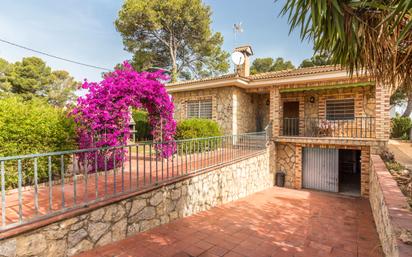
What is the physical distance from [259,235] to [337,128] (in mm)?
8525

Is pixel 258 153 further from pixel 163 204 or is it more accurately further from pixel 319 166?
pixel 163 204

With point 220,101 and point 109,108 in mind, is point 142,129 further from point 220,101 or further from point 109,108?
point 109,108

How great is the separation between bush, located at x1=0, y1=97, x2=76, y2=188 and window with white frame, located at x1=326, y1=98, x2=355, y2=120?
37.4 feet

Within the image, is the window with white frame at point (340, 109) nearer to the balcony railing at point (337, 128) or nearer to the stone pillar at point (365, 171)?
the balcony railing at point (337, 128)

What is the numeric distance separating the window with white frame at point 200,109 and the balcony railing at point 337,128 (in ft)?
15.5

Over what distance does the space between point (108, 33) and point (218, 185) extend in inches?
→ 808

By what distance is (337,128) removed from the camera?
10.7 metres

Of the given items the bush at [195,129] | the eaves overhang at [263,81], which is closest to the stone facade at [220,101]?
the eaves overhang at [263,81]

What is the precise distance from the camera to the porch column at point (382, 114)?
28.7 feet

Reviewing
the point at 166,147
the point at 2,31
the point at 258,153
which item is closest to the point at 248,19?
the point at 258,153

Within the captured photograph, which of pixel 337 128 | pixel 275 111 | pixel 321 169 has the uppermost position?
pixel 275 111

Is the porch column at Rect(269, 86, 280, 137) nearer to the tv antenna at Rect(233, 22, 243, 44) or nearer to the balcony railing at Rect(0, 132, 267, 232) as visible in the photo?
the balcony railing at Rect(0, 132, 267, 232)

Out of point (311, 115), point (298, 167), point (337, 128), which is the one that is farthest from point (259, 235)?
point (311, 115)

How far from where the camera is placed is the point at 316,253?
3.92 m
